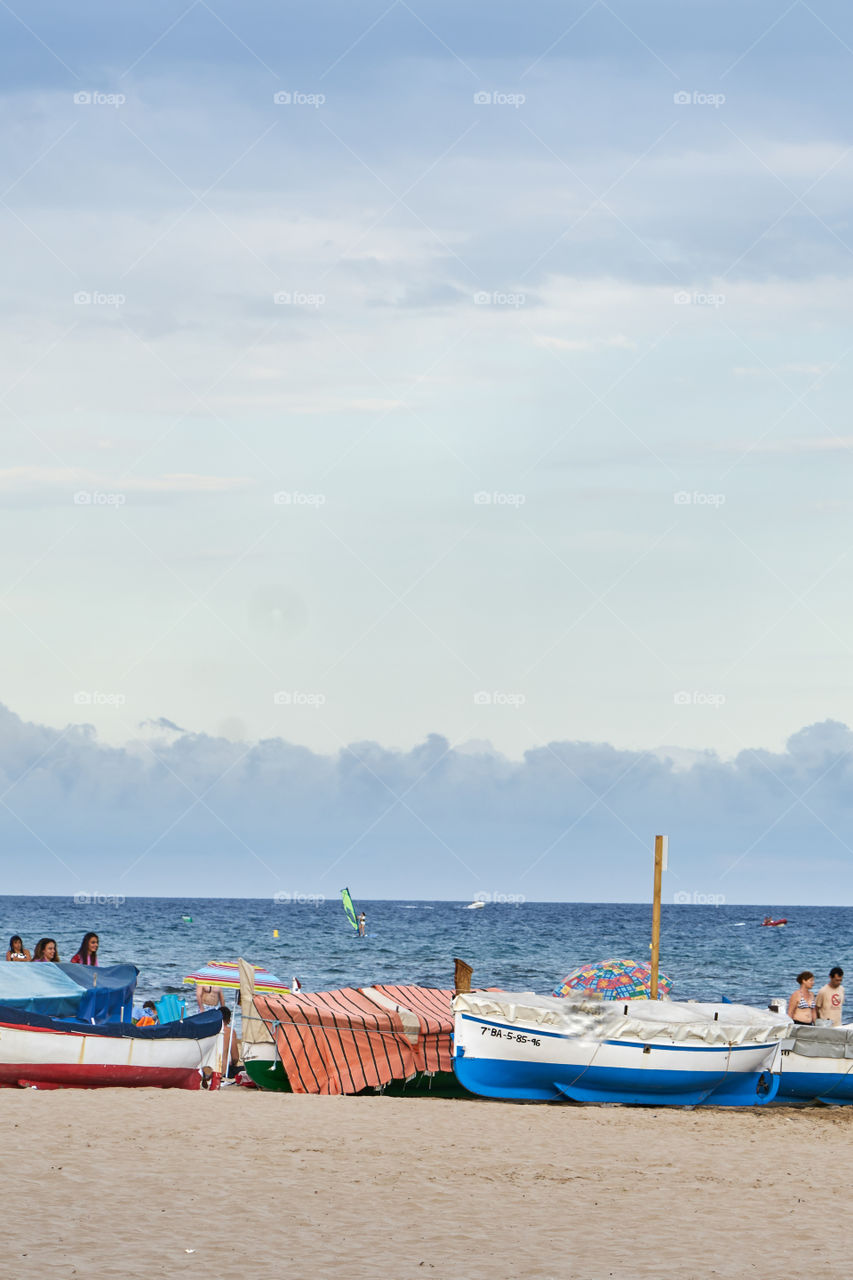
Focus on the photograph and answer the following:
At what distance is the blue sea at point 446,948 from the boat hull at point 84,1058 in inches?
671

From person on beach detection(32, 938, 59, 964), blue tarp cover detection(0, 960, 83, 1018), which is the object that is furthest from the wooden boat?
person on beach detection(32, 938, 59, 964)

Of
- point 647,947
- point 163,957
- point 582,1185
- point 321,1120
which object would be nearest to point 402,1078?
point 321,1120

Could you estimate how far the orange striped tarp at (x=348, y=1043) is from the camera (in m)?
17.3

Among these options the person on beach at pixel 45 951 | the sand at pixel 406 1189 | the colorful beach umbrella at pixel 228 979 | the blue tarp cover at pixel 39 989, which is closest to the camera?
the sand at pixel 406 1189

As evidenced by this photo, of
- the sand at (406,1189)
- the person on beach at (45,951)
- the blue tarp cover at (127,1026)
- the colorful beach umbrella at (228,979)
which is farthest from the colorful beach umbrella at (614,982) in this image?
the person on beach at (45,951)

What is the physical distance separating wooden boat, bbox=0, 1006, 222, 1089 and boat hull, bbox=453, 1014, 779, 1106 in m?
3.51

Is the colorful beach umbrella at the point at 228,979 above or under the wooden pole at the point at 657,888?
under

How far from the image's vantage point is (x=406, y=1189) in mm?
11609

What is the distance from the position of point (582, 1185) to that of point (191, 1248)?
4.26 metres

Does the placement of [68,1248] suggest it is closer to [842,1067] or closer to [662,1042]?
[662,1042]

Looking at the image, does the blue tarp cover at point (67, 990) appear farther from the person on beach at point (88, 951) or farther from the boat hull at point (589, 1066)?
the boat hull at point (589, 1066)

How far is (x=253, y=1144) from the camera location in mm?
13297

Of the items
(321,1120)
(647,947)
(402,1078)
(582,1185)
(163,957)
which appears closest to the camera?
(582,1185)

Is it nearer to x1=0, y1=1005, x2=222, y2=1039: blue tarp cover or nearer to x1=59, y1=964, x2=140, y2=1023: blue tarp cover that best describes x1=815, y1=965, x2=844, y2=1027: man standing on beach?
x1=0, y1=1005, x2=222, y2=1039: blue tarp cover
